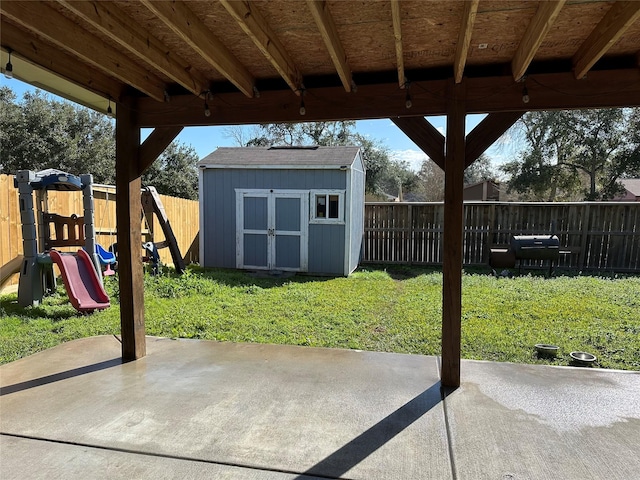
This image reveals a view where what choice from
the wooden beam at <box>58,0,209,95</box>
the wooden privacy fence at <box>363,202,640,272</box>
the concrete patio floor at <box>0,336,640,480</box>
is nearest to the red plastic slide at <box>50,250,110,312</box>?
the concrete patio floor at <box>0,336,640,480</box>

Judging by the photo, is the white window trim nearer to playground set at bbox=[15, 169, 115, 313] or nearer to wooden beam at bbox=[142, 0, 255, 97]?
playground set at bbox=[15, 169, 115, 313]

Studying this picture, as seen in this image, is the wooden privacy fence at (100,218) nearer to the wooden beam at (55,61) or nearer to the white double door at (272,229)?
the white double door at (272,229)

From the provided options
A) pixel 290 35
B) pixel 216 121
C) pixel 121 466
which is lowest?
pixel 121 466

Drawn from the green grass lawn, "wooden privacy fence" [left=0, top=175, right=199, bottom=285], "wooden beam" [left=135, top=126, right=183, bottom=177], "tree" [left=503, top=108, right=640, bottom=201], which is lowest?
the green grass lawn

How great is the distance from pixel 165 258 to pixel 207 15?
8005 millimetres

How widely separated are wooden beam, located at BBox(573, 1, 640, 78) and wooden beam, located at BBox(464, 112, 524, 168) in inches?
18.7

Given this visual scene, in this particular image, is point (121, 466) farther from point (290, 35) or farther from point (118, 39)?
point (290, 35)

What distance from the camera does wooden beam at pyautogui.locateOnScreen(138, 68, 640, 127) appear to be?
2568 millimetres

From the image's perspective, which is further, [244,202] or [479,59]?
[244,202]

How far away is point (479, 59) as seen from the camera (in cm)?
262

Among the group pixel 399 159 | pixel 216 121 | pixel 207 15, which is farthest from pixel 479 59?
pixel 399 159

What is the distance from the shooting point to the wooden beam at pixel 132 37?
6.09 feet

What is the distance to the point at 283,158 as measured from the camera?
347 inches

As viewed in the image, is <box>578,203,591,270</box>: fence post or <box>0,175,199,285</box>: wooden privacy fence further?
<box>578,203,591,270</box>: fence post
